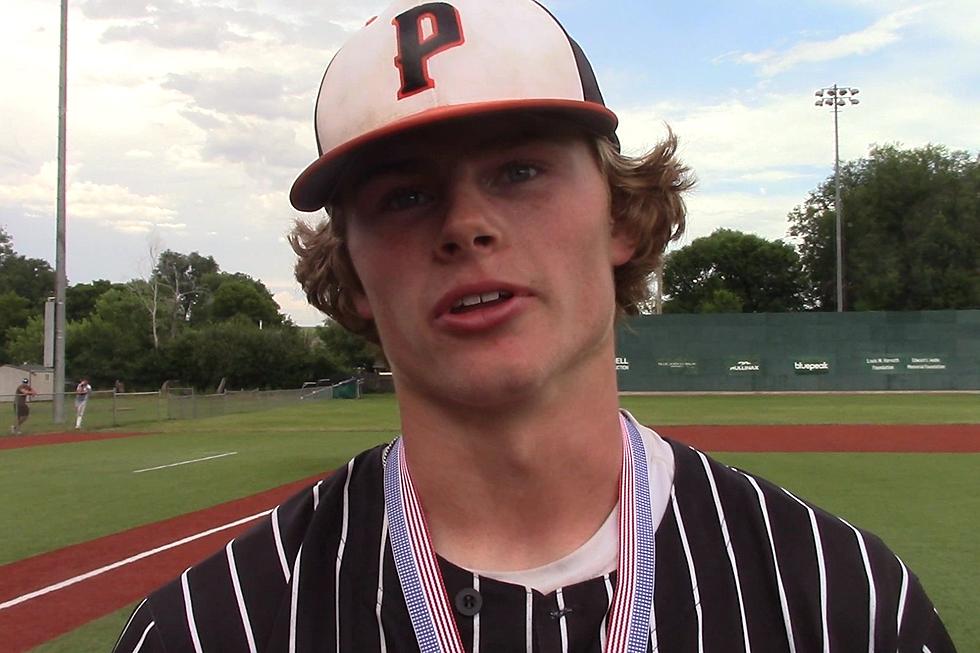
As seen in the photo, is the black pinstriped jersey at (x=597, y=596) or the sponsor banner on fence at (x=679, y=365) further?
the sponsor banner on fence at (x=679, y=365)

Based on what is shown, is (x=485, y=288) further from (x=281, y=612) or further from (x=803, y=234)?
(x=803, y=234)

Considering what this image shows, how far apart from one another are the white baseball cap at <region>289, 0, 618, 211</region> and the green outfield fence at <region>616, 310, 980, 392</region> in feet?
120

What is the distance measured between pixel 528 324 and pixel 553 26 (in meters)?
0.51

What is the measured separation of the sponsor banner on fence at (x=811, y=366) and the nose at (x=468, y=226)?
1581 inches

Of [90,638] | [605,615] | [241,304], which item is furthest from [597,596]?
[241,304]

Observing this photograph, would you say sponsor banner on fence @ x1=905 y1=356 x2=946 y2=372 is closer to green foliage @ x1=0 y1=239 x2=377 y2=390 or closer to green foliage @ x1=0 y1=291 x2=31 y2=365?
green foliage @ x1=0 y1=239 x2=377 y2=390

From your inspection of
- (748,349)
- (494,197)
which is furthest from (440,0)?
(748,349)

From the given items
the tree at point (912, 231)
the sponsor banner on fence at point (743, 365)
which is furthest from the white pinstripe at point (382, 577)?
the tree at point (912, 231)

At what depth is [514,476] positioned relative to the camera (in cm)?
155

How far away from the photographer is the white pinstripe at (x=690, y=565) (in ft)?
4.71

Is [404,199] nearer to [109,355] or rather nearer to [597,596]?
[597,596]

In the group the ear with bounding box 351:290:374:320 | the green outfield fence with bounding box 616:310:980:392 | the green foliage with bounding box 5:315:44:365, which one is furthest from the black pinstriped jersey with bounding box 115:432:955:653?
the green foliage with bounding box 5:315:44:365

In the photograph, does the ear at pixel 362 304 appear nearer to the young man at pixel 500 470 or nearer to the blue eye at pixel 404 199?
the young man at pixel 500 470

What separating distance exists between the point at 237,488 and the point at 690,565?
12491 millimetres
